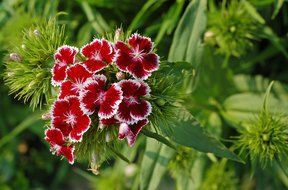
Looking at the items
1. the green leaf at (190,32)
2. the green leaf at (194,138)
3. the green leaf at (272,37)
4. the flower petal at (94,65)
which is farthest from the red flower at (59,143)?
the green leaf at (272,37)

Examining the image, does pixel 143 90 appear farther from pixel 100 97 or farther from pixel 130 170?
pixel 130 170

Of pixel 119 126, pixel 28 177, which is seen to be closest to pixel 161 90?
pixel 119 126

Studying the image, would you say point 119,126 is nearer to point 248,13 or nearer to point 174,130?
point 174,130

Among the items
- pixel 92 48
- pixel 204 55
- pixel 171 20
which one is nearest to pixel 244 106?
pixel 204 55

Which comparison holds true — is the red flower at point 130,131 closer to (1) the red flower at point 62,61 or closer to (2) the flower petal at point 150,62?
(2) the flower petal at point 150,62

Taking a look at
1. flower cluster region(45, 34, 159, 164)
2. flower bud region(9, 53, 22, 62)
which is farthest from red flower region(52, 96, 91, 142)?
flower bud region(9, 53, 22, 62)

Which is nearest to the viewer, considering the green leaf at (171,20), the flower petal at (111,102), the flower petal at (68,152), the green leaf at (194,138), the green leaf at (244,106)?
the flower petal at (111,102)
